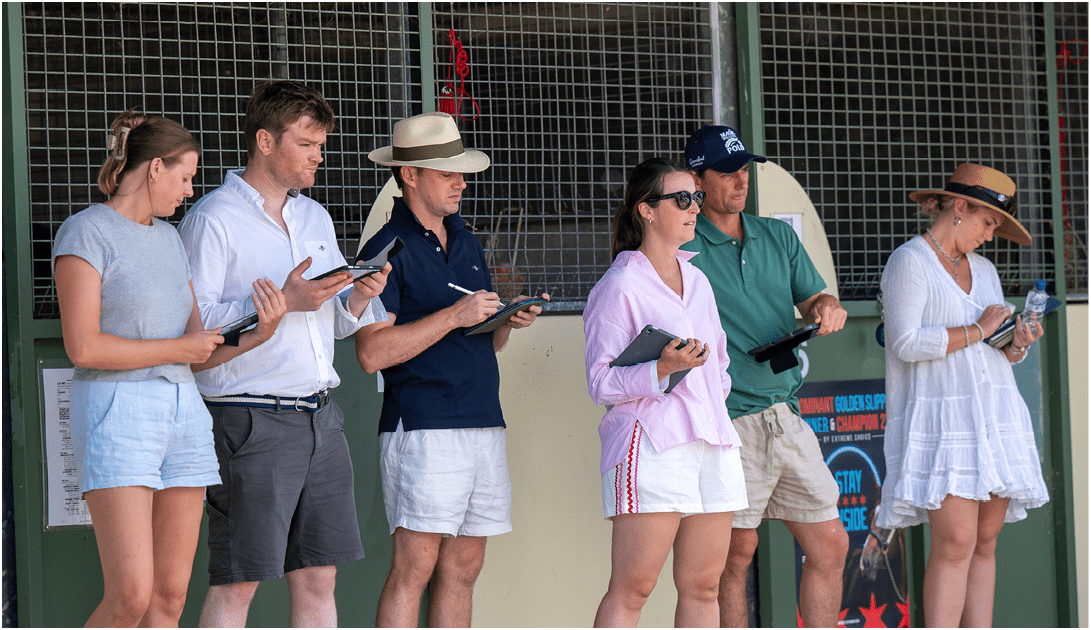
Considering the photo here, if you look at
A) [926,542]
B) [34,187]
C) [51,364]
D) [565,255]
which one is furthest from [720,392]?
[34,187]

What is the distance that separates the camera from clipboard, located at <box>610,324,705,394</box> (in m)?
3.06

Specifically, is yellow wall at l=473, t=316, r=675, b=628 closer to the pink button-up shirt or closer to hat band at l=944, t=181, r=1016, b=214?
the pink button-up shirt

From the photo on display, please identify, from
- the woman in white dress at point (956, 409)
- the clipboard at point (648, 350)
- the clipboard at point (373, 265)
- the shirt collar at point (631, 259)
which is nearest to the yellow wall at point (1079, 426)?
the woman in white dress at point (956, 409)

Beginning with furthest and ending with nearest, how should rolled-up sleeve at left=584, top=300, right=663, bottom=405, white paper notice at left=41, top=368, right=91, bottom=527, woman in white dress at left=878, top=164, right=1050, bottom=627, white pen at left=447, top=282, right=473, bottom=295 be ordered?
woman in white dress at left=878, top=164, right=1050, bottom=627 → white paper notice at left=41, top=368, right=91, bottom=527 → white pen at left=447, top=282, right=473, bottom=295 → rolled-up sleeve at left=584, top=300, right=663, bottom=405

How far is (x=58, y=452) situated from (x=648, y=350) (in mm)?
2204

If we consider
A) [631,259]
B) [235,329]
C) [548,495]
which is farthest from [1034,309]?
[235,329]

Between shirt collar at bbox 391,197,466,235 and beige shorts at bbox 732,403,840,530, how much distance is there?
1243 millimetres

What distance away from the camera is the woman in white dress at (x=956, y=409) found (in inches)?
155

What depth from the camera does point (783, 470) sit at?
12.4 ft

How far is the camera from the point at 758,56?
4734 millimetres

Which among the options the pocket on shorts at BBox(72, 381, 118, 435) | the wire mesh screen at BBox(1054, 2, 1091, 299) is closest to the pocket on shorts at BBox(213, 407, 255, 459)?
the pocket on shorts at BBox(72, 381, 118, 435)

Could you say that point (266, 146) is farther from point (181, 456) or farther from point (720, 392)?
point (720, 392)

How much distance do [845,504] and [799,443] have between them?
109 centimetres

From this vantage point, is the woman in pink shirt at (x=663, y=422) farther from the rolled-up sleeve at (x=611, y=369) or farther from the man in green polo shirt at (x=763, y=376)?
the man in green polo shirt at (x=763, y=376)
